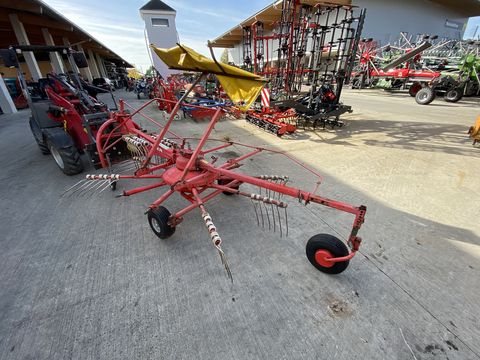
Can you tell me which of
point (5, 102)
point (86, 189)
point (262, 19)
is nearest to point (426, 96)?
point (86, 189)

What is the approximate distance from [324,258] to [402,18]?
3570 cm

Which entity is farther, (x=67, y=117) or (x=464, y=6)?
(x=464, y=6)

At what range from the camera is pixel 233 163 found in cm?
319

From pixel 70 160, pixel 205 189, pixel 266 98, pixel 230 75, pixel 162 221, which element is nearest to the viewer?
pixel 230 75

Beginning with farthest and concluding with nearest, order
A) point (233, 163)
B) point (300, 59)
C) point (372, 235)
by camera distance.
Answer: point (300, 59)
point (233, 163)
point (372, 235)

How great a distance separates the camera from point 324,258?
2084 millimetres

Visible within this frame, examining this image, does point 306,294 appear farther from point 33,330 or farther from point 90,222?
point 90,222

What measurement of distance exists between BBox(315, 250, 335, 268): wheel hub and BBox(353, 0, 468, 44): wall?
2918 centimetres

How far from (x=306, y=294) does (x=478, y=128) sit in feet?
21.0

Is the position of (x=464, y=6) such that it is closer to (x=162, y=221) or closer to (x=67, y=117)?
(x=67, y=117)

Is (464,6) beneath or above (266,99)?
above

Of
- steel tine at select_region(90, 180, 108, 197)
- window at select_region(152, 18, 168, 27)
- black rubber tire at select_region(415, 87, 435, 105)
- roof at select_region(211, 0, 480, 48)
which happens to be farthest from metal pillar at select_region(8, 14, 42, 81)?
black rubber tire at select_region(415, 87, 435, 105)

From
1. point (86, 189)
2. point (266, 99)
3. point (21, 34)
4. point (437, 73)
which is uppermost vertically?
point (21, 34)

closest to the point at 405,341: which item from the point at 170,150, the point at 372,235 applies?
the point at 372,235
